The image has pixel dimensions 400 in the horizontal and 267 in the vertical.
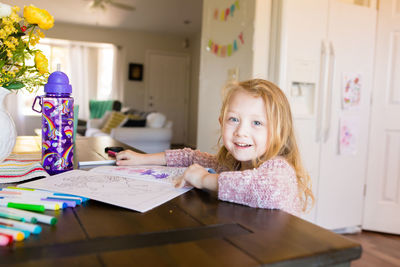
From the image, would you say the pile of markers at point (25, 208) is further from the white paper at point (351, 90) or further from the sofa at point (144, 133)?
the sofa at point (144, 133)

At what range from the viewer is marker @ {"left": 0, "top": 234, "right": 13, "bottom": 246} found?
444 millimetres

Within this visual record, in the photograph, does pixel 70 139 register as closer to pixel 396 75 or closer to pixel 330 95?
pixel 330 95

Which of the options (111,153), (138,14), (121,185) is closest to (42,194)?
(121,185)

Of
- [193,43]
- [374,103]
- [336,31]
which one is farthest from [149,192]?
[193,43]

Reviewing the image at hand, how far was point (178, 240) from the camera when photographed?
49cm

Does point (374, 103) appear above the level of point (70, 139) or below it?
above

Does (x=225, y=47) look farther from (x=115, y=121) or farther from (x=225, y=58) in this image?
(x=115, y=121)

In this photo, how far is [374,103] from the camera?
2.74 metres

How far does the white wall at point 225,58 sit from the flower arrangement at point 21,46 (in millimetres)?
1209

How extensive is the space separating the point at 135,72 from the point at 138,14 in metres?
1.73

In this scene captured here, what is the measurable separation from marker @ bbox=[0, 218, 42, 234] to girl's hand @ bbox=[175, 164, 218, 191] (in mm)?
351

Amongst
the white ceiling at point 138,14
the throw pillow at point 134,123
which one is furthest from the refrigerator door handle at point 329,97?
the white ceiling at point 138,14

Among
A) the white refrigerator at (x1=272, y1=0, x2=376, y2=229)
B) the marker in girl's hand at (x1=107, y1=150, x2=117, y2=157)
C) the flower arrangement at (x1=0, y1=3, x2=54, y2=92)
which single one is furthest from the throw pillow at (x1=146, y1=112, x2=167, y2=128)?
the flower arrangement at (x1=0, y1=3, x2=54, y2=92)

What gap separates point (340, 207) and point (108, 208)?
2.48 meters
